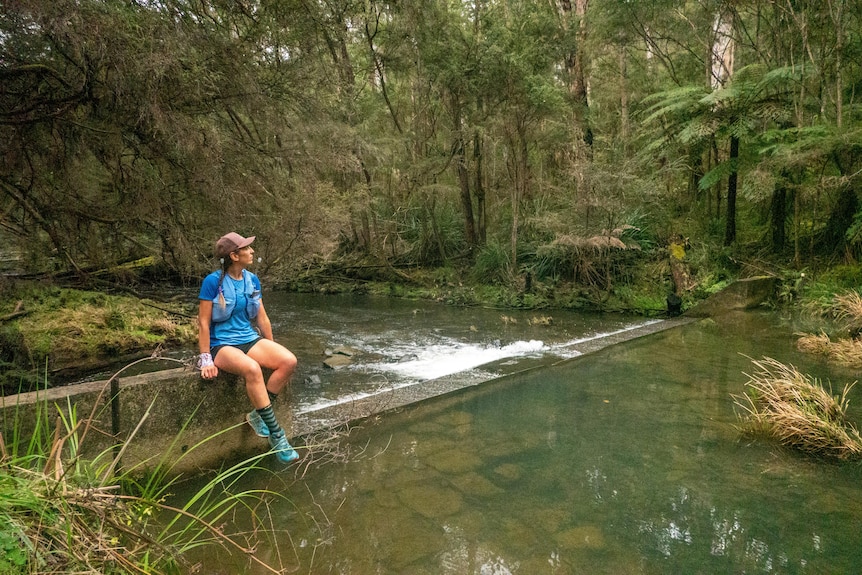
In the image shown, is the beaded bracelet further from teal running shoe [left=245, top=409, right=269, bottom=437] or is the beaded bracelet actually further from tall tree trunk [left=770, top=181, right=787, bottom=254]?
tall tree trunk [left=770, top=181, right=787, bottom=254]

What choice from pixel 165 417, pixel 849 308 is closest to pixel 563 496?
pixel 165 417

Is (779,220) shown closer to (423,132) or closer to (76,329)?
(423,132)

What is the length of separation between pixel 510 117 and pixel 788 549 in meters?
11.8

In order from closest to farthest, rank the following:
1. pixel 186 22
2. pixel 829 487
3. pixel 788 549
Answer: pixel 788 549, pixel 829 487, pixel 186 22

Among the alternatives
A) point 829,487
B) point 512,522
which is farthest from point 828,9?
point 512,522

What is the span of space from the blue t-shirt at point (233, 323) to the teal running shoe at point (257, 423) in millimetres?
528

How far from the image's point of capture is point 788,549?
2844 millimetres

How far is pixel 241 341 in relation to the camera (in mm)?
3717

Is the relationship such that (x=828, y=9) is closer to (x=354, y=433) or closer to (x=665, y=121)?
(x=665, y=121)

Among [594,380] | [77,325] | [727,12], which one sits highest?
[727,12]

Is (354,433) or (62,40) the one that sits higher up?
(62,40)

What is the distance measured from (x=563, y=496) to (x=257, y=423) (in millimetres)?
2217

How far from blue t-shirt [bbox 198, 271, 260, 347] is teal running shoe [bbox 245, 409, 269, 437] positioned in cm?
53

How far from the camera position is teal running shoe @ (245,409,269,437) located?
368 cm
